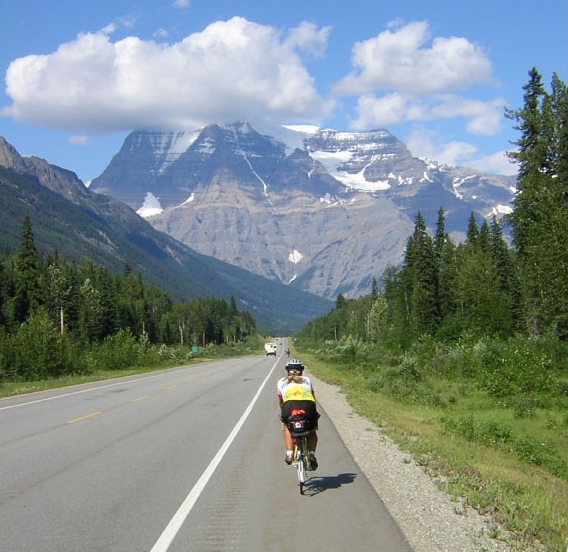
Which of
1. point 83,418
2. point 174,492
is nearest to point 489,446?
point 174,492

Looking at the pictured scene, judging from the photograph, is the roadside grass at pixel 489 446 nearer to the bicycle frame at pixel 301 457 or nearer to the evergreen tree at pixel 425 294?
the bicycle frame at pixel 301 457

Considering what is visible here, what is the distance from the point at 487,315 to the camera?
2276 inches

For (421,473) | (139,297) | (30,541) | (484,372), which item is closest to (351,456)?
(421,473)

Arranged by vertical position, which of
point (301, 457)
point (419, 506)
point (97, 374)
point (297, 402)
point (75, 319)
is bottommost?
point (419, 506)

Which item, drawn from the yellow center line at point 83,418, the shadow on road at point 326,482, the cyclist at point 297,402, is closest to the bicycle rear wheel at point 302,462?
the cyclist at point 297,402

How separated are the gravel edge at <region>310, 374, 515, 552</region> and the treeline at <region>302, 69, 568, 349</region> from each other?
1825 centimetres

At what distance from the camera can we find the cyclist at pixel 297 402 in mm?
9531

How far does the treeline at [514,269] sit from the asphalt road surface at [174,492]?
17.1 meters

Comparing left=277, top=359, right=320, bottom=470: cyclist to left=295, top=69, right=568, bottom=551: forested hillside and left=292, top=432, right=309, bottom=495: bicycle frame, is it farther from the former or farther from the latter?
left=295, top=69, right=568, bottom=551: forested hillside

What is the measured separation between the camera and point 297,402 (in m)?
9.59

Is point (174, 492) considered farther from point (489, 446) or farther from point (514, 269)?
point (514, 269)

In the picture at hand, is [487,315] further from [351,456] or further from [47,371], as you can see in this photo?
[351,456]

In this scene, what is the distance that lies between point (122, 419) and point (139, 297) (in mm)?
114310

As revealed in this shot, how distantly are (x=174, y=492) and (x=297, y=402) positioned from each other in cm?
211
